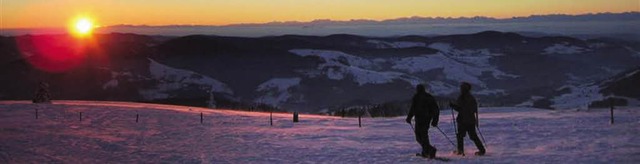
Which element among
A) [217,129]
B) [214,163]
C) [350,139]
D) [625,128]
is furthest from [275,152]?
[625,128]

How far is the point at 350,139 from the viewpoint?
70.5 ft

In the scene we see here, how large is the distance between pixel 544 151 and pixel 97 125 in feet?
58.3

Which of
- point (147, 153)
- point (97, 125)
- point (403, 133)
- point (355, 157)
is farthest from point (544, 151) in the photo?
point (97, 125)

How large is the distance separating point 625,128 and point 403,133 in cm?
685

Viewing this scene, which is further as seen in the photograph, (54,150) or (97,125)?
(97,125)

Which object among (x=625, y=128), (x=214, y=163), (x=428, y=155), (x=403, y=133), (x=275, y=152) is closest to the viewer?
(x=428, y=155)

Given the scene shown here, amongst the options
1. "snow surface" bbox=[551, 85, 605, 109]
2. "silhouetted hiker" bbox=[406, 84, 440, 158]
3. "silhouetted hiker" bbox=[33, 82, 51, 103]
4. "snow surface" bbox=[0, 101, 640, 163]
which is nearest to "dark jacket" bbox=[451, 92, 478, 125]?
"silhouetted hiker" bbox=[406, 84, 440, 158]

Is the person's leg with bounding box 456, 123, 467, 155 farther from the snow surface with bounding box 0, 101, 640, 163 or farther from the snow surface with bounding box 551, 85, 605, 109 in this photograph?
the snow surface with bounding box 551, 85, 605, 109

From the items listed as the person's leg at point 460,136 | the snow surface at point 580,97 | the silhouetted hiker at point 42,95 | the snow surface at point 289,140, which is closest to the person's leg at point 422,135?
the snow surface at point 289,140

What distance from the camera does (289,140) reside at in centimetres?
2134

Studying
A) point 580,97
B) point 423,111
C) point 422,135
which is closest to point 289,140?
point 422,135

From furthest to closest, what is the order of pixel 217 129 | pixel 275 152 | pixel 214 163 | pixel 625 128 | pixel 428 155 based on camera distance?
pixel 217 129
pixel 625 128
pixel 275 152
pixel 214 163
pixel 428 155

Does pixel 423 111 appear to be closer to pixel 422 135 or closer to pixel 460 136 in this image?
pixel 422 135

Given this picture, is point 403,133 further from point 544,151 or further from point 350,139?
point 544,151
